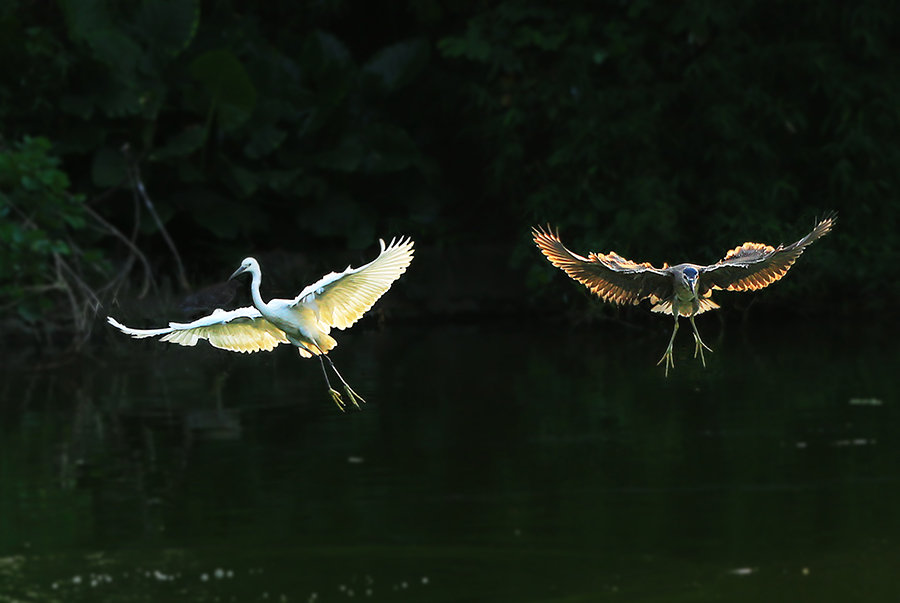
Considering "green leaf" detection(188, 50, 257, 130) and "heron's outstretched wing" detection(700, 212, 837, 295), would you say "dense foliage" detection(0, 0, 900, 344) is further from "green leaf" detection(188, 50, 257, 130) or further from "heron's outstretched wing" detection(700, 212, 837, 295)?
"heron's outstretched wing" detection(700, 212, 837, 295)

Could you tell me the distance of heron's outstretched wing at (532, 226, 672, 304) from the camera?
11.8 feet

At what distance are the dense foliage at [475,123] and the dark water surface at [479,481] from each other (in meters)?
3.07

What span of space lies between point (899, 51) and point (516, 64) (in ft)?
22.8

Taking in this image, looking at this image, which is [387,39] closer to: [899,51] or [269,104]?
[269,104]

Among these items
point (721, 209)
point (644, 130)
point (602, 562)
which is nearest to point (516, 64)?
point (644, 130)

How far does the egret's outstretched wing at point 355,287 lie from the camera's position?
3479 mm

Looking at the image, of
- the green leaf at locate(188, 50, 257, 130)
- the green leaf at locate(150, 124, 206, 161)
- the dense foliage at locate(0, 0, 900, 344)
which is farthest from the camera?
the green leaf at locate(150, 124, 206, 161)

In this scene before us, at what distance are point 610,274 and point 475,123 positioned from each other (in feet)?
75.0

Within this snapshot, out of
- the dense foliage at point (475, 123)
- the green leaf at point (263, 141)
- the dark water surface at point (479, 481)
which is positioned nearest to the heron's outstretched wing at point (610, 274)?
the dense foliage at point (475, 123)

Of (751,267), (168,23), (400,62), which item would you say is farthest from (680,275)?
(400,62)

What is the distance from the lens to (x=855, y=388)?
27.5 meters

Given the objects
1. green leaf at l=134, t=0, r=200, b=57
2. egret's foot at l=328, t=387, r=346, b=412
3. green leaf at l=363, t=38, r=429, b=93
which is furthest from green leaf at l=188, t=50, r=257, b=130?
egret's foot at l=328, t=387, r=346, b=412

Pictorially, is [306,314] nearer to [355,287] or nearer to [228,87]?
[355,287]

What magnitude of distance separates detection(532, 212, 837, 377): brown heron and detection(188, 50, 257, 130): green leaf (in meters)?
19.0
